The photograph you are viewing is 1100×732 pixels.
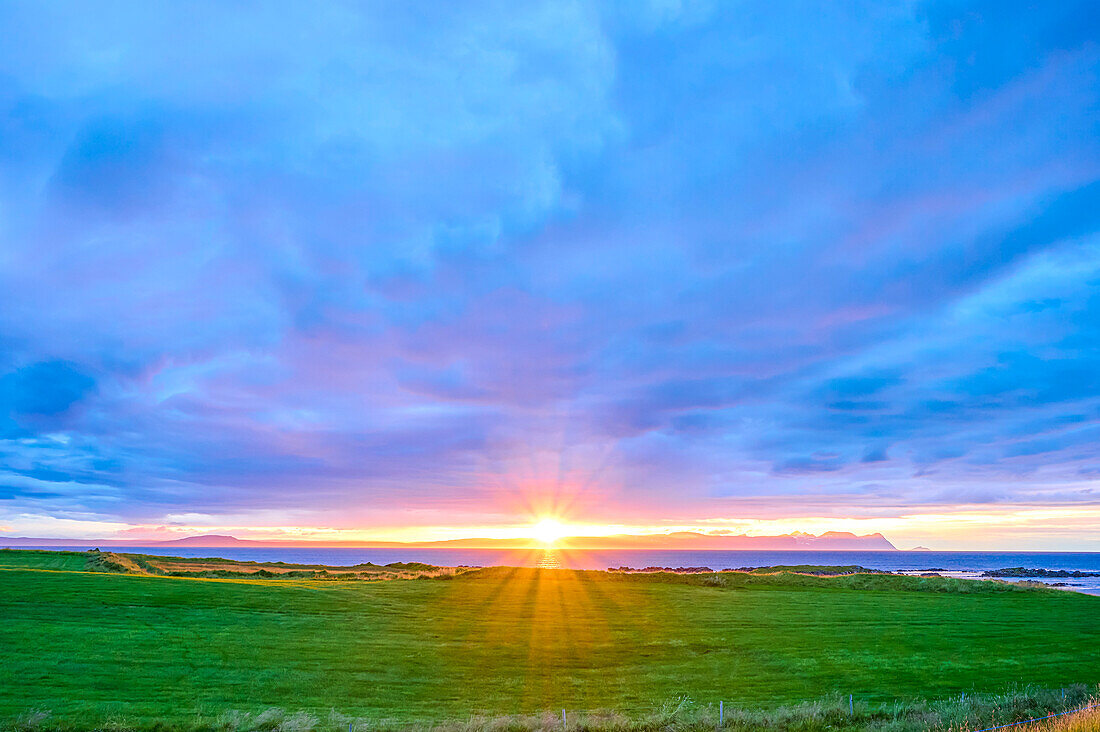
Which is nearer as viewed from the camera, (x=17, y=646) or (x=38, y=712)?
(x=38, y=712)

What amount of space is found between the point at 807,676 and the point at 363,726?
75.0ft

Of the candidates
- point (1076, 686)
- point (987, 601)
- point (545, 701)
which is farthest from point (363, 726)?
point (987, 601)

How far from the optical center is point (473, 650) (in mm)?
39719

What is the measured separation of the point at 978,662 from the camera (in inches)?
1432

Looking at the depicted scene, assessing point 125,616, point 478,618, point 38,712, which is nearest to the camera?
point 38,712

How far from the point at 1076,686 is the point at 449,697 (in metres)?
29.5

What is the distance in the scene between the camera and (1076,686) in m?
29.9

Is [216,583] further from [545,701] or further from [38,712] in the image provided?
[545,701]

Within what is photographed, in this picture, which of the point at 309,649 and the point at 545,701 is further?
the point at 309,649

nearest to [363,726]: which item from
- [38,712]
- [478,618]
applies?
[38,712]

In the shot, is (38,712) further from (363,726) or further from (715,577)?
(715,577)

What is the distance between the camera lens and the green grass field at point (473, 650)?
28656 mm

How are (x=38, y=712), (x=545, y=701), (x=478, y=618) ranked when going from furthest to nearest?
(x=478, y=618)
(x=545, y=701)
(x=38, y=712)

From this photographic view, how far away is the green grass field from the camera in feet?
94.0
